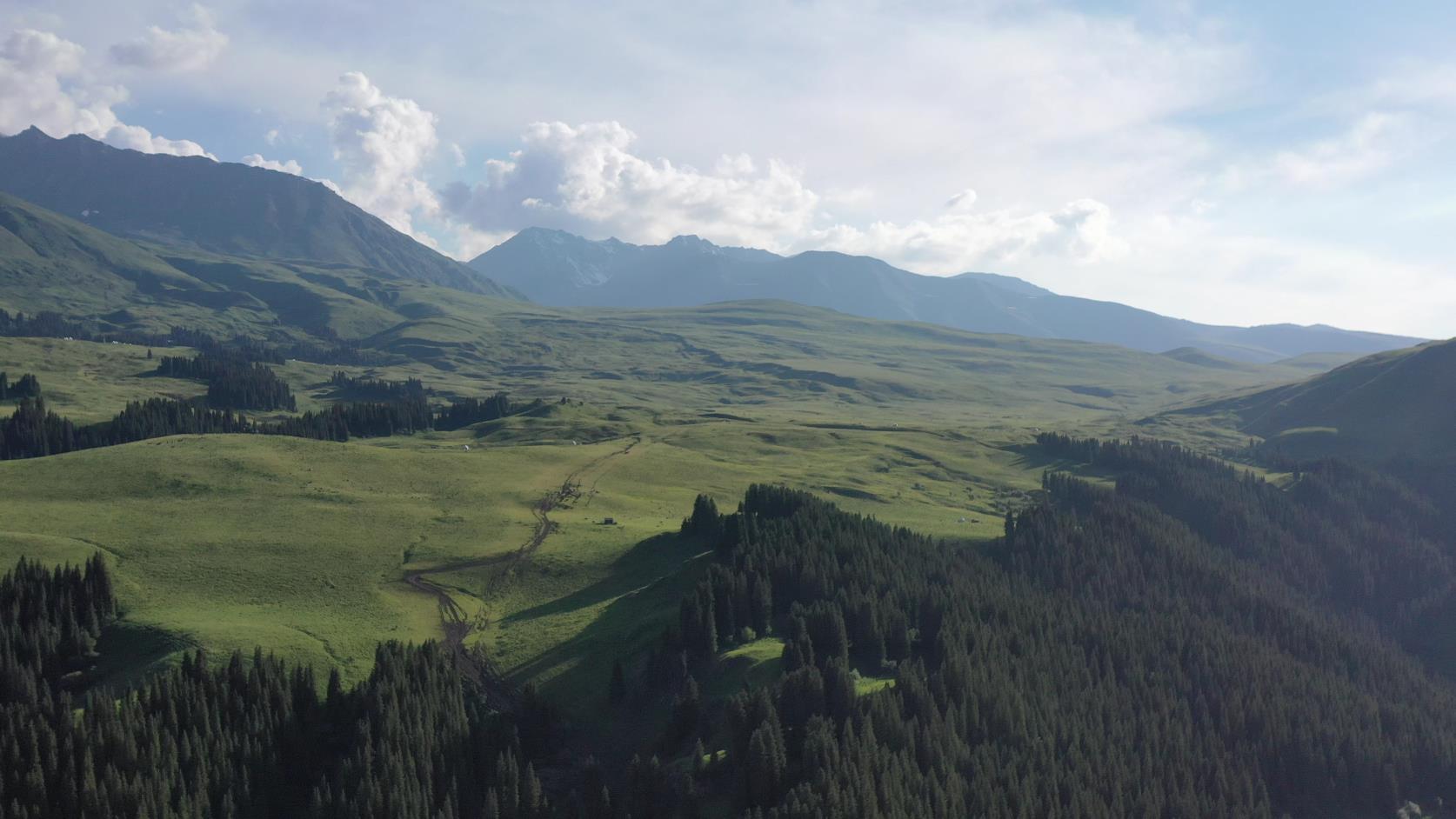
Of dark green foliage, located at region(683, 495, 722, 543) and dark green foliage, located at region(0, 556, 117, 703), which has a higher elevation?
dark green foliage, located at region(683, 495, 722, 543)

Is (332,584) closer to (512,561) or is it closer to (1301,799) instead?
(512,561)

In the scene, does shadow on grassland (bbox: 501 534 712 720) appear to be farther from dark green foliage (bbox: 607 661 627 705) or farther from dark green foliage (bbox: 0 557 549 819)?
dark green foliage (bbox: 0 557 549 819)

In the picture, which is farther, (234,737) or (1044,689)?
(1044,689)

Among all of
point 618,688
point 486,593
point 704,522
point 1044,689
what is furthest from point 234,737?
point 1044,689

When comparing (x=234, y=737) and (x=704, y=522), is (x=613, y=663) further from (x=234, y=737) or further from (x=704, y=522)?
(x=704, y=522)

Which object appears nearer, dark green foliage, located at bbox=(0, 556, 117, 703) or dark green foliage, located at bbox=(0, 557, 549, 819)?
dark green foliage, located at bbox=(0, 557, 549, 819)

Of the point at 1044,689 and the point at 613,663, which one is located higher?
the point at 613,663

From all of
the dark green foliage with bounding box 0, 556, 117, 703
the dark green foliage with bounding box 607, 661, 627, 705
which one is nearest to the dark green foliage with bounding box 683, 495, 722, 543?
the dark green foliage with bounding box 607, 661, 627, 705

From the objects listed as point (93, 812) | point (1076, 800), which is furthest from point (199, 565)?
point (1076, 800)

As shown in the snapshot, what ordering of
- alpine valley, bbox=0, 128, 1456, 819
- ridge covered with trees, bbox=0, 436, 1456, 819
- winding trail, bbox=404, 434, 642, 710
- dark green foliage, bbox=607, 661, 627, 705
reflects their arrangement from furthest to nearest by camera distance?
winding trail, bbox=404, 434, 642, 710, dark green foliage, bbox=607, 661, 627, 705, alpine valley, bbox=0, 128, 1456, 819, ridge covered with trees, bbox=0, 436, 1456, 819
